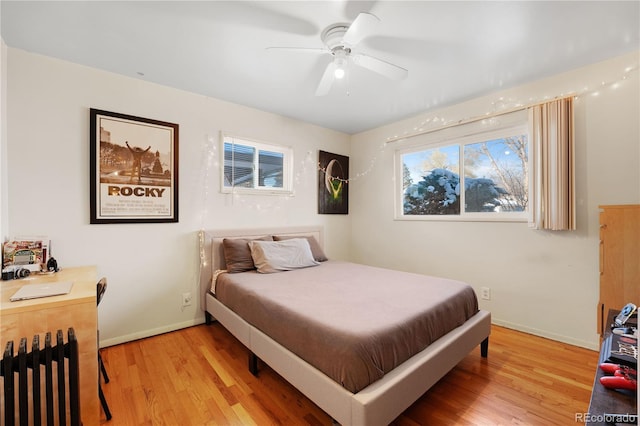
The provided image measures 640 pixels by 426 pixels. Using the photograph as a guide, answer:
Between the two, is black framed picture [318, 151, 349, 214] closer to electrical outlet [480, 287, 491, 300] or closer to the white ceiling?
the white ceiling

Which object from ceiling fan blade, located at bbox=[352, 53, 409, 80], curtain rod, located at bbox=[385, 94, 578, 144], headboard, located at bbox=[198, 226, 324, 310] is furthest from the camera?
headboard, located at bbox=[198, 226, 324, 310]

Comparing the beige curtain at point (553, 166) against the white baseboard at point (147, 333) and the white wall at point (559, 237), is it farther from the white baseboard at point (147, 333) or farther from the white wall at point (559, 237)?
the white baseboard at point (147, 333)

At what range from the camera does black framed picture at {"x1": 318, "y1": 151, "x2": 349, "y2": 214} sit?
4059 mm

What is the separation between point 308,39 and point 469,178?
2367 mm

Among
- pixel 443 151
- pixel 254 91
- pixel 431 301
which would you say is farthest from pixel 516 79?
pixel 254 91

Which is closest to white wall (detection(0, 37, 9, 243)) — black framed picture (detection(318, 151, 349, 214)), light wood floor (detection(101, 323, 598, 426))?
light wood floor (detection(101, 323, 598, 426))

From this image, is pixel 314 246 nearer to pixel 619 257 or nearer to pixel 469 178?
pixel 469 178

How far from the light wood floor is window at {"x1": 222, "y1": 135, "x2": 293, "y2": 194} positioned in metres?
1.75

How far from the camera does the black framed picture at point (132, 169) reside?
2387 mm

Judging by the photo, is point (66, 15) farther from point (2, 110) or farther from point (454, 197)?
point (454, 197)

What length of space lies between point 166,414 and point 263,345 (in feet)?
2.15

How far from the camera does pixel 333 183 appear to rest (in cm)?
424

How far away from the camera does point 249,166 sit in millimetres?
3363

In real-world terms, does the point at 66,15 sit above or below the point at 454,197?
above
